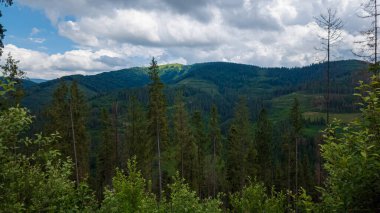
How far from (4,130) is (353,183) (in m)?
6.55

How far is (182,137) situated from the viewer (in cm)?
4859

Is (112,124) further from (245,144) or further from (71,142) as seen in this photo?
(245,144)

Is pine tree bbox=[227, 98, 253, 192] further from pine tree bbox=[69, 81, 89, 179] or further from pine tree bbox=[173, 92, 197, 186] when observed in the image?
pine tree bbox=[69, 81, 89, 179]

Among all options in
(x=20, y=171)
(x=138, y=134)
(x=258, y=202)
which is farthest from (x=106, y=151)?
(x=20, y=171)

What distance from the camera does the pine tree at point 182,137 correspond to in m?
48.2

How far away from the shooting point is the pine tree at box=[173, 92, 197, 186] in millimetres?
48250

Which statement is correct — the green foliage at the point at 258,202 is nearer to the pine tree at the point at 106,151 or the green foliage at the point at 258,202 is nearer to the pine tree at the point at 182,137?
the pine tree at the point at 182,137

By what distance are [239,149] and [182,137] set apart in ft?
38.4

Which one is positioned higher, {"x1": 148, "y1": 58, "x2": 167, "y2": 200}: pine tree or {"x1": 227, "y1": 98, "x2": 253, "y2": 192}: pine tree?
{"x1": 148, "y1": 58, "x2": 167, "y2": 200}: pine tree

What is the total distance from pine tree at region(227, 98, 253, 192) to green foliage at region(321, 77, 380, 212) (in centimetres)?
4869

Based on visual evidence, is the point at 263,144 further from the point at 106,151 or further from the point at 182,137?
the point at 106,151

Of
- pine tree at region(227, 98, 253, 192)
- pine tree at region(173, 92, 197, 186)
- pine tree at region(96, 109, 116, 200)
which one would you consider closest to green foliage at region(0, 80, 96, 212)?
pine tree at region(173, 92, 197, 186)

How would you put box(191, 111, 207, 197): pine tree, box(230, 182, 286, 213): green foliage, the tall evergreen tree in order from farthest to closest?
box(191, 111, 207, 197): pine tree → the tall evergreen tree → box(230, 182, 286, 213): green foliage

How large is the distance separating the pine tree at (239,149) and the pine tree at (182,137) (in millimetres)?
8290
